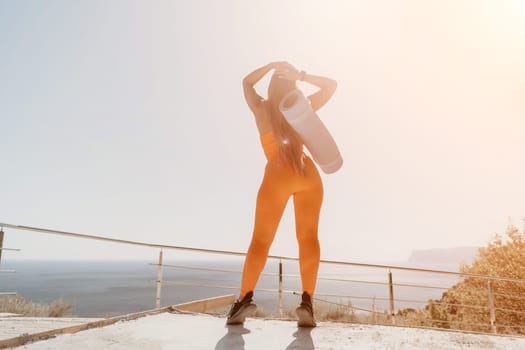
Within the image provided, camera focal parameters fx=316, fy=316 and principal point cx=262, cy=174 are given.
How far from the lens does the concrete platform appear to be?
1.42m

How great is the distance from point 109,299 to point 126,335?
3372 inches

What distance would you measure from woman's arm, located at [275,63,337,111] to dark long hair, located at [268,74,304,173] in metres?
0.09

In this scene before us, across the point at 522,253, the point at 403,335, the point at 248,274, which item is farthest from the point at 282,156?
the point at 522,253

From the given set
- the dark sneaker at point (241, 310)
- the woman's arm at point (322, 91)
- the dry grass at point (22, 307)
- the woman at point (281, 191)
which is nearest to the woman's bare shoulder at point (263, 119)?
the woman at point (281, 191)

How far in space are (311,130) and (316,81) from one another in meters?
0.43

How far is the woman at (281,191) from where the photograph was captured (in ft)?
6.28

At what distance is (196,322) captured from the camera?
1.92 meters

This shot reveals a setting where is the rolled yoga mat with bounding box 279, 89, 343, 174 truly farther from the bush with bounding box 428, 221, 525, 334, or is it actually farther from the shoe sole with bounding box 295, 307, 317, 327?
the bush with bounding box 428, 221, 525, 334

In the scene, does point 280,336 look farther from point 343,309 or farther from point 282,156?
point 343,309

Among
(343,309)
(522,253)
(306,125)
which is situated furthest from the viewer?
(522,253)

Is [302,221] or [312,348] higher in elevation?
[302,221]

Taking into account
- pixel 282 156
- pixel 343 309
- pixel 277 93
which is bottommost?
pixel 343 309

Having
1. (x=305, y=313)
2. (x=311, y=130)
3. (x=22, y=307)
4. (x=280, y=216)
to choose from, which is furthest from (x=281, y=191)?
(x=22, y=307)

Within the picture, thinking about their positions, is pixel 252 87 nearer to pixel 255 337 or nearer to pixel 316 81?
pixel 316 81
